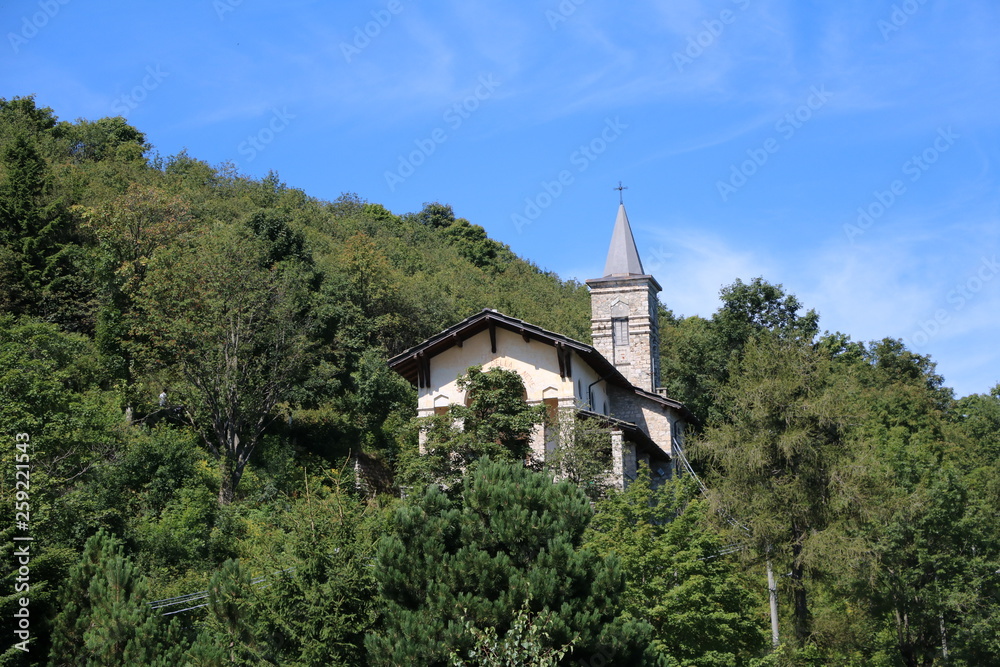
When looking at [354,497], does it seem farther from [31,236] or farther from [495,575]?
[31,236]

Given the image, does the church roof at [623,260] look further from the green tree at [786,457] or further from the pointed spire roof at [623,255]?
the green tree at [786,457]

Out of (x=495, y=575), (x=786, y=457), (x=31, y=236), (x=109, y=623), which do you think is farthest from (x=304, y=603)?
(x=31, y=236)

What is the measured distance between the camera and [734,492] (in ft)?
93.5

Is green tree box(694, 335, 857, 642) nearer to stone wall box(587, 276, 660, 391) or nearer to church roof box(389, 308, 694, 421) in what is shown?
church roof box(389, 308, 694, 421)

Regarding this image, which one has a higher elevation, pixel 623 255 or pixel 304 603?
pixel 623 255

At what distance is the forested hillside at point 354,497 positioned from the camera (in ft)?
58.5

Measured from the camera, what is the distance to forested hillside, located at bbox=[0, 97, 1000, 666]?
703 inches

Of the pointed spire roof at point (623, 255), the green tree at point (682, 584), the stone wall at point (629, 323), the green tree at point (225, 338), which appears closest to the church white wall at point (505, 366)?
the green tree at point (225, 338)

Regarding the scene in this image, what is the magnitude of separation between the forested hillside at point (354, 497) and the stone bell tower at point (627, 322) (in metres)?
6.27

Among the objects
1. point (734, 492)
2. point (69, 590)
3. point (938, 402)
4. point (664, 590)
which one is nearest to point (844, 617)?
point (734, 492)

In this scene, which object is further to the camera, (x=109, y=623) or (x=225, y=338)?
(x=225, y=338)

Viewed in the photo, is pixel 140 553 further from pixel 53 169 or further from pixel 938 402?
pixel 938 402

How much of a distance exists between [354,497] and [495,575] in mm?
5487

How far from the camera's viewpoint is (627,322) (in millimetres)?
46250
